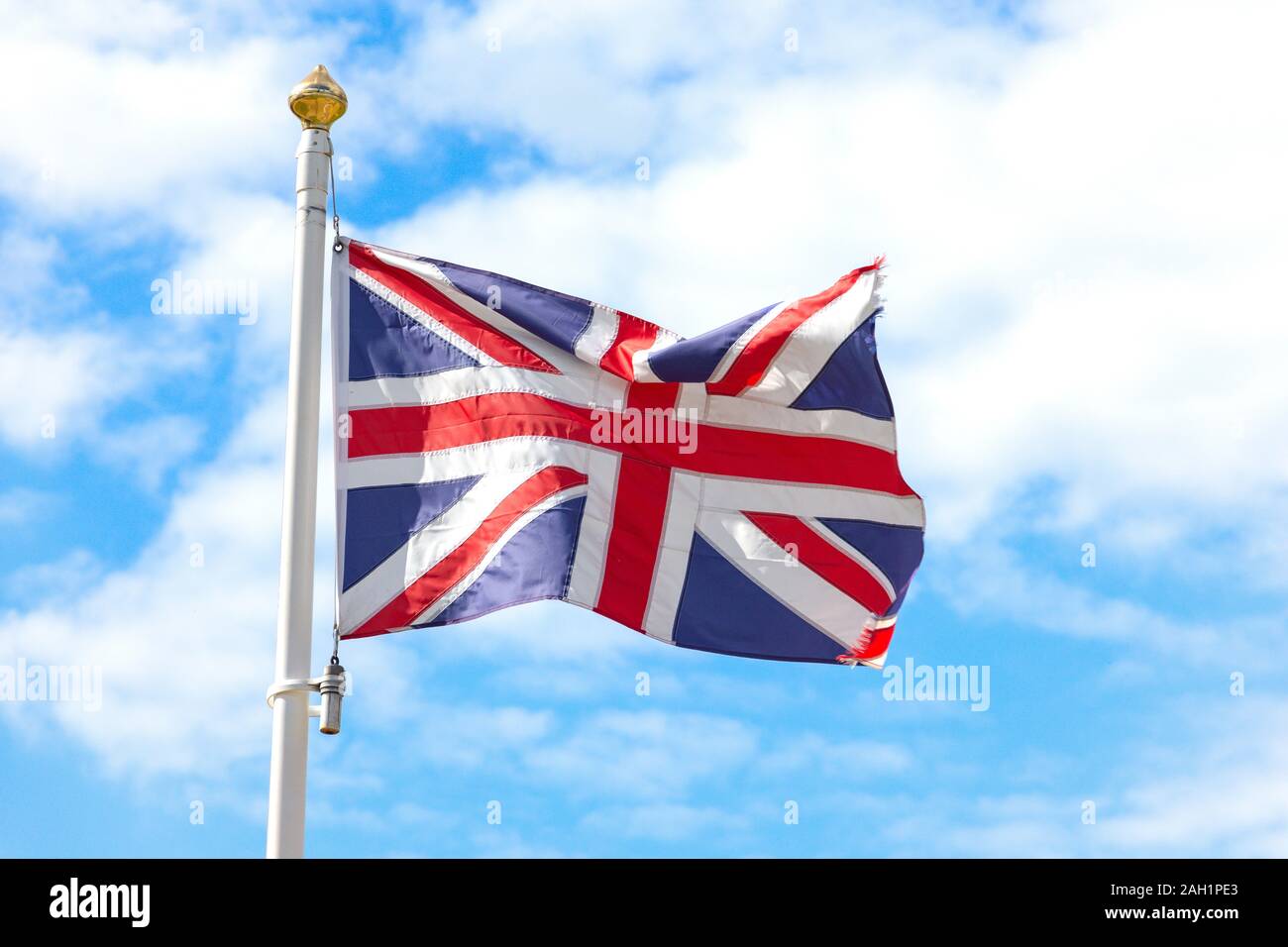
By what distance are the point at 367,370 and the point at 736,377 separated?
279cm

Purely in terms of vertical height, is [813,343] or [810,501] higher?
[813,343]

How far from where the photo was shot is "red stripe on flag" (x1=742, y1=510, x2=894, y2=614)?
15195 mm

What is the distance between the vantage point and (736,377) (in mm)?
15211

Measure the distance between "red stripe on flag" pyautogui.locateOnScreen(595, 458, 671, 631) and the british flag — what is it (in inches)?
0.6

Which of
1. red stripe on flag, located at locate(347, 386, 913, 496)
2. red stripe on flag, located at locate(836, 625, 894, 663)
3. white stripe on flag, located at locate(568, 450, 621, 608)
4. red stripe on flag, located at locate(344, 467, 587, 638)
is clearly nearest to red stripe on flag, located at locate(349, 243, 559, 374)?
red stripe on flag, located at locate(347, 386, 913, 496)

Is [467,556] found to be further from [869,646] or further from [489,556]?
[869,646]

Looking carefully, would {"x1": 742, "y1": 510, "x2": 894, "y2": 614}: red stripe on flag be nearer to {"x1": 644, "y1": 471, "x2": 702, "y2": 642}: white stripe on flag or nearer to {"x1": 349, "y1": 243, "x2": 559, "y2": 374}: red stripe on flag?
{"x1": 644, "y1": 471, "x2": 702, "y2": 642}: white stripe on flag

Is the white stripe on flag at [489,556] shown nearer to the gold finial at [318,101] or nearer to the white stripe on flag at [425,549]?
the white stripe on flag at [425,549]

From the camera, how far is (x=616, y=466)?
48.3 feet

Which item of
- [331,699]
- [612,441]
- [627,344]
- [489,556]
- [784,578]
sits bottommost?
[331,699]

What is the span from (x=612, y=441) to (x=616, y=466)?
20cm

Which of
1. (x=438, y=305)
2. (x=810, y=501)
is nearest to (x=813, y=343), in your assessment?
(x=810, y=501)

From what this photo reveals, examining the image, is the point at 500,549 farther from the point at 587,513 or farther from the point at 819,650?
the point at 819,650
